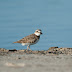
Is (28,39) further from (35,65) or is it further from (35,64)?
(35,65)

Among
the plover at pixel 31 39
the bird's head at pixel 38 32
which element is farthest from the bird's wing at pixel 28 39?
the bird's head at pixel 38 32

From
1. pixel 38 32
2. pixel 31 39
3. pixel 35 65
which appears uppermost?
pixel 38 32

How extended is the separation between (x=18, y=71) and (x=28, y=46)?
976cm

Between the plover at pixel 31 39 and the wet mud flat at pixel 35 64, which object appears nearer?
the wet mud flat at pixel 35 64

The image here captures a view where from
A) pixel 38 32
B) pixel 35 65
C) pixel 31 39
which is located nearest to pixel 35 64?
pixel 35 65

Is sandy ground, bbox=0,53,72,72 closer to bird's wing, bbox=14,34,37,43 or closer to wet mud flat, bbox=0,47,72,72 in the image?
wet mud flat, bbox=0,47,72,72

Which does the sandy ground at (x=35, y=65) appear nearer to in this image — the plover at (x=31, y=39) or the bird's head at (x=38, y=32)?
the plover at (x=31, y=39)

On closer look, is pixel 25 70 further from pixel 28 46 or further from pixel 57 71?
pixel 28 46

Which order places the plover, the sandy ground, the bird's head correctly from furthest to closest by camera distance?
1. the bird's head
2. the plover
3. the sandy ground

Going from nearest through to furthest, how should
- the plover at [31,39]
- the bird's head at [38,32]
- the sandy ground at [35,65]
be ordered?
the sandy ground at [35,65] < the plover at [31,39] < the bird's head at [38,32]

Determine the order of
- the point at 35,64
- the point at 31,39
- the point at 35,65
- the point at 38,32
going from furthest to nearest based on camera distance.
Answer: the point at 38,32 → the point at 31,39 → the point at 35,64 → the point at 35,65

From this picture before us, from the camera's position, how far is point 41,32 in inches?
687

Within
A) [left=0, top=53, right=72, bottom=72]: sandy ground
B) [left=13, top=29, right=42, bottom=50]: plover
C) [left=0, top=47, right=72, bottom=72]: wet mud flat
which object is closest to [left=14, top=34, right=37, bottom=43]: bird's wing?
[left=13, top=29, right=42, bottom=50]: plover

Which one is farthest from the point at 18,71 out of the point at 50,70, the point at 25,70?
the point at 50,70
